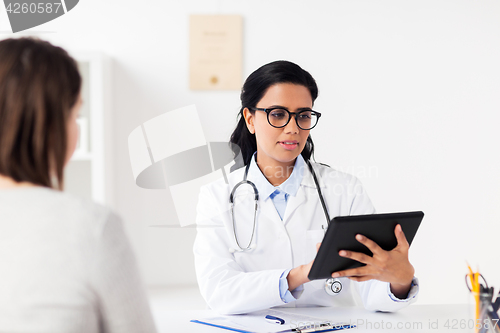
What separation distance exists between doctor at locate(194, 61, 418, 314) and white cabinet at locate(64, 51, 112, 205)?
71 cm

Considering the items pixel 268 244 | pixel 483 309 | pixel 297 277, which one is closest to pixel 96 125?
pixel 268 244

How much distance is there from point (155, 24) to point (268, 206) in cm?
122

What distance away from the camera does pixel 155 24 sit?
2303mm

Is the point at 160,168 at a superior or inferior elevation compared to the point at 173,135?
inferior

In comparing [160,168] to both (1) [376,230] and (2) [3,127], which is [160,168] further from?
(2) [3,127]

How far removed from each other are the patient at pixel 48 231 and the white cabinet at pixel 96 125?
4.69 feet

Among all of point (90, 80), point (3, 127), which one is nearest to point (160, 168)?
point (90, 80)

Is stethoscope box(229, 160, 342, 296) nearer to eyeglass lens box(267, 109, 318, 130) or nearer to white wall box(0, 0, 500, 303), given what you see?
eyeglass lens box(267, 109, 318, 130)

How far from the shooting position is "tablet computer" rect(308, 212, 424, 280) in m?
1.07

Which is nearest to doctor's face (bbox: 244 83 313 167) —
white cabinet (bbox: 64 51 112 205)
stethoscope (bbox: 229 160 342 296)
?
stethoscope (bbox: 229 160 342 296)

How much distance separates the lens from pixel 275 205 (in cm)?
165

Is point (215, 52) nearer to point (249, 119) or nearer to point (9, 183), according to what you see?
point (249, 119)

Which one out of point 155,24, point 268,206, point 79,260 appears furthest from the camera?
point 155,24

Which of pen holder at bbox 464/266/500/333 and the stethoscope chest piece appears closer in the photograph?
pen holder at bbox 464/266/500/333
